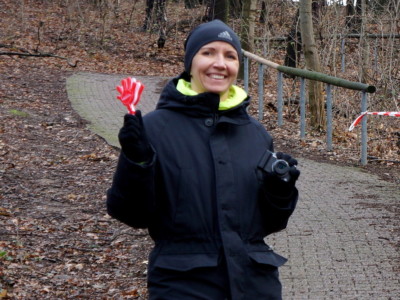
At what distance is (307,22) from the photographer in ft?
48.8

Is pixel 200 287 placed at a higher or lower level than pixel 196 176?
lower

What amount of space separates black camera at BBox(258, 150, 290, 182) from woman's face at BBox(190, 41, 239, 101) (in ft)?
1.06

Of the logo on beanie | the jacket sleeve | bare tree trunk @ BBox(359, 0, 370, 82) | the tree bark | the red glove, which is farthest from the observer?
the tree bark

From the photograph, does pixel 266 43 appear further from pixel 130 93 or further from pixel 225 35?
pixel 130 93

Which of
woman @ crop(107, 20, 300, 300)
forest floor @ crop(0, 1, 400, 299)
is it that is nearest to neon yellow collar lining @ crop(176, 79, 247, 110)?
woman @ crop(107, 20, 300, 300)

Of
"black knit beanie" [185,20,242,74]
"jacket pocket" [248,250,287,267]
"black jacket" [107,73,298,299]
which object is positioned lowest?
"jacket pocket" [248,250,287,267]

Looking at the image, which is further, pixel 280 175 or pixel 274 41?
pixel 274 41

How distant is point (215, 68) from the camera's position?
3.41 metres

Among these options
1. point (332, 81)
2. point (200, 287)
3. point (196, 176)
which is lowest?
point (332, 81)

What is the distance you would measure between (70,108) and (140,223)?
13.2m

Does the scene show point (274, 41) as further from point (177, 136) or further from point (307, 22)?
point (177, 136)

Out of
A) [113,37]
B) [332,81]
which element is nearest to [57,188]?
[332,81]

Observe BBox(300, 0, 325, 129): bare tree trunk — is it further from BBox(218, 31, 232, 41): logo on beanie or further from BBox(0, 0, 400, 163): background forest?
BBox(218, 31, 232, 41): logo on beanie

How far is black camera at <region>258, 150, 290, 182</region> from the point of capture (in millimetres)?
3238
